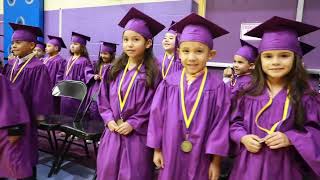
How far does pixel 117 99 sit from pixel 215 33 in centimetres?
83

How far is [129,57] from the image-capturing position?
90.7 inches

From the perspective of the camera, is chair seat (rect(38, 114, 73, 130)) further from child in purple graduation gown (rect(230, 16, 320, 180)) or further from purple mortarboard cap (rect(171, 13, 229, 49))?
child in purple graduation gown (rect(230, 16, 320, 180))

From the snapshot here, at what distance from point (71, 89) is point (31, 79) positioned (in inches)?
29.3

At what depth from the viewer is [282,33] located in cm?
175

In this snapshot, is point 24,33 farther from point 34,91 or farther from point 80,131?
point 80,131

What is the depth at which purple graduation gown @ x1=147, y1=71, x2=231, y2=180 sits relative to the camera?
1825mm

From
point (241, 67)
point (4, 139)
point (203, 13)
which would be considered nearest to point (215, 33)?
point (241, 67)

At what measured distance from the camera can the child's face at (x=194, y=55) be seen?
1.88 meters

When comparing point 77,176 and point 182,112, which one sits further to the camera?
point 77,176

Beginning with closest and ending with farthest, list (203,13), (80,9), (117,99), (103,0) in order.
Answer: (117,99) < (203,13) < (103,0) < (80,9)

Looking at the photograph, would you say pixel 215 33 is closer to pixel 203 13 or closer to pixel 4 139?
pixel 4 139

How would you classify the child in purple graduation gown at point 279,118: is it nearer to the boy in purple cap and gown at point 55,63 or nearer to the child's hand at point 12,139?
the child's hand at point 12,139

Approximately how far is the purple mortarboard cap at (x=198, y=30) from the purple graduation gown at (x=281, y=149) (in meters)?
0.48

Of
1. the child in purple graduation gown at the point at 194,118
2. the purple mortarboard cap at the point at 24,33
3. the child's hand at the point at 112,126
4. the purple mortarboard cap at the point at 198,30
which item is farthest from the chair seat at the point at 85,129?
the purple mortarboard cap at the point at 198,30
